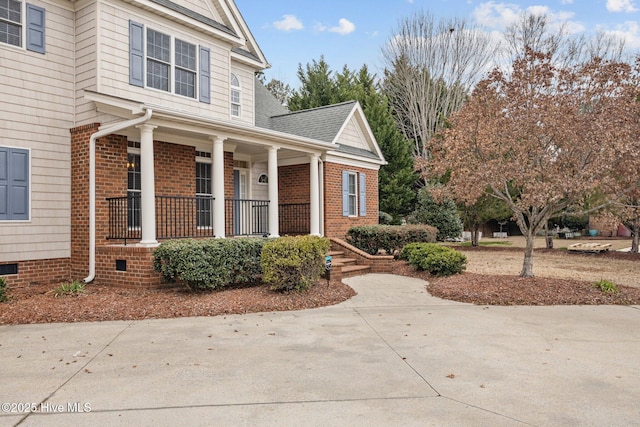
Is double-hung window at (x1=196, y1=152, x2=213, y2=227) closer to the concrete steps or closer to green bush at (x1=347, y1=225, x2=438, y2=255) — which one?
the concrete steps

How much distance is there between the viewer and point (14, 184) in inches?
352

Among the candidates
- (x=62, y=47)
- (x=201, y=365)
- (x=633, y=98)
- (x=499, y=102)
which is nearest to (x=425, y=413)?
(x=201, y=365)

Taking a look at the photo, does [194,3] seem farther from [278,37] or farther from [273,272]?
[278,37]

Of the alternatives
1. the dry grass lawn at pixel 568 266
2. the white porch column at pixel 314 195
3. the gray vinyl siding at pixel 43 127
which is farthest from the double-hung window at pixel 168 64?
the dry grass lawn at pixel 568 266

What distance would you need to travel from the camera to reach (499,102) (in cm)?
1031

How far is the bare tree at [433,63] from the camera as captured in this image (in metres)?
26.6

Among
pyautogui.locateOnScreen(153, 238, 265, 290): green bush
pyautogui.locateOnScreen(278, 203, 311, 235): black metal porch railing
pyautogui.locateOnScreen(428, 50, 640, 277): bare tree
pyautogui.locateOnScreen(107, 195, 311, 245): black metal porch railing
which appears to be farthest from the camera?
pyautogui.locateOnScreen(278, 203, 311, 235): black metal porch railing

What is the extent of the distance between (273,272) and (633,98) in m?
8.30

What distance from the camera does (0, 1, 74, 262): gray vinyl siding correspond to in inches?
352

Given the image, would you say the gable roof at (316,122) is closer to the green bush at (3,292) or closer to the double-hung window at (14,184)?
the double-hung window at (14,184)

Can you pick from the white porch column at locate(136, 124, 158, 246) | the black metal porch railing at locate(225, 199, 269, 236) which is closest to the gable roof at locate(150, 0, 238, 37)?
the white porch column at locate(136, 124, 158, 246)

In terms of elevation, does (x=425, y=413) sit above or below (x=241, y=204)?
below

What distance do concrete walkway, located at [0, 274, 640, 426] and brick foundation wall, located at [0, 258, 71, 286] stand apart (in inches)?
116

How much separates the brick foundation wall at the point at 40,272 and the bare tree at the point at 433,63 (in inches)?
833
